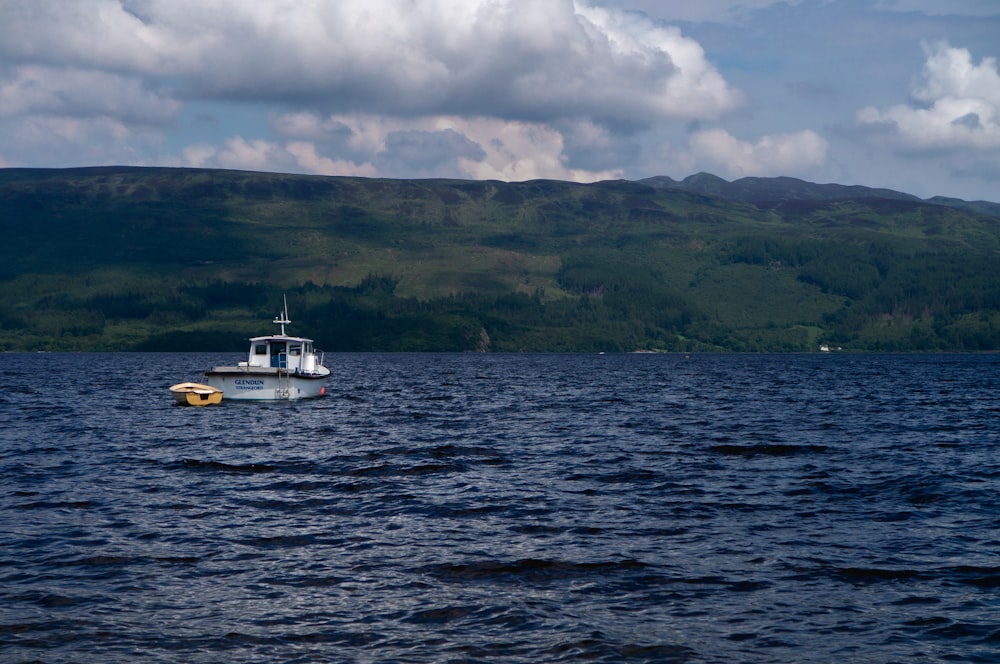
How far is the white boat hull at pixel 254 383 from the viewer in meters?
83.1

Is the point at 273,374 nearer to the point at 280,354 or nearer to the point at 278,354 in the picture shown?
the point at 280,354

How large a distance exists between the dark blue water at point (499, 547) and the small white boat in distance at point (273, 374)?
83.1 ft

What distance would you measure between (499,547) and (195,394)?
6130cm

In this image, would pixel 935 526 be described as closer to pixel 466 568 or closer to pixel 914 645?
pixel 914 645

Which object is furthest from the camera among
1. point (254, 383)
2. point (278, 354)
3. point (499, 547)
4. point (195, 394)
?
Result: point (278, 354)

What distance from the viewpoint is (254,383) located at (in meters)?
83.8

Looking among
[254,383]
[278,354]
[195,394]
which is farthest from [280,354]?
[195,394]

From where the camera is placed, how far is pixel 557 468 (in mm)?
43156

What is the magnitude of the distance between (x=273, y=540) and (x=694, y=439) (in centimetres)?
3442

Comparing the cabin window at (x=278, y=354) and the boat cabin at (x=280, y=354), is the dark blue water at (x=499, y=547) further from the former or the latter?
the boat cabin at (x=280, y=354)

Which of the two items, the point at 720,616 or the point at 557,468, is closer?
the point at 720,616

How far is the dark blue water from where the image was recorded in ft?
62.3

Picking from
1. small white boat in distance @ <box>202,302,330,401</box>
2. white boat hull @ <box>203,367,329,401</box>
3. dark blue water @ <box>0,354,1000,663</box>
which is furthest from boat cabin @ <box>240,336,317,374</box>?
dark blue water @ <box>0,354,1000,663</box>

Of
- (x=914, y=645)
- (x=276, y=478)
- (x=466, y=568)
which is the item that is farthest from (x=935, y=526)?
(x=276, y=478)
